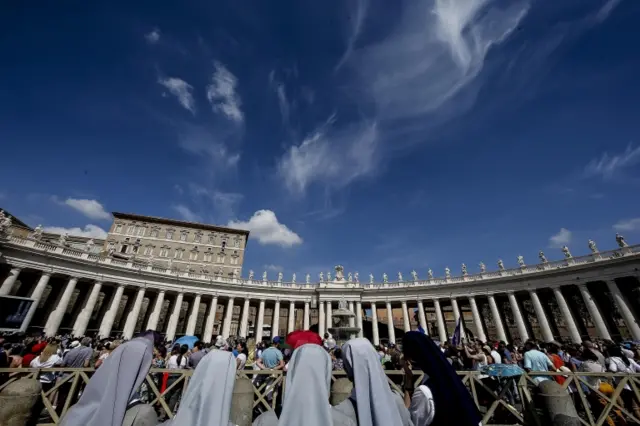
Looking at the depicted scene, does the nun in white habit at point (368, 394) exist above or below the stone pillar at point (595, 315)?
below

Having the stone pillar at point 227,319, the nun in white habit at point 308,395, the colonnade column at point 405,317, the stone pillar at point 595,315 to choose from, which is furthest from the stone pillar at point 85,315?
the stone pillar at point 595,315

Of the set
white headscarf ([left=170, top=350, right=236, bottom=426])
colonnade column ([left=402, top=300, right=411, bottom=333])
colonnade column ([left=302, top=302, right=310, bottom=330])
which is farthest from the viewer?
colonnade column ([left=302, top=302, right=310, bottom=330])

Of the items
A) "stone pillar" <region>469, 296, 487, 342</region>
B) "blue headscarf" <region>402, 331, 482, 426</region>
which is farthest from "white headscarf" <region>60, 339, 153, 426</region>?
"stone pillar" <region>469, 296, 487, 342</region>

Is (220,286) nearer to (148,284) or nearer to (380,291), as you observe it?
(148,284)

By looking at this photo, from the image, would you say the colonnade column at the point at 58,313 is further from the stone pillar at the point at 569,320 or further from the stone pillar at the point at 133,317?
the stone pillar at the point at 569,320

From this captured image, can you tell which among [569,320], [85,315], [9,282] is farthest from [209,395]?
[569,320]

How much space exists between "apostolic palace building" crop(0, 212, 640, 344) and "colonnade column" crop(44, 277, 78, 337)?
9cm

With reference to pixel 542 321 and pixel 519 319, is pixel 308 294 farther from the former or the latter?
pixel 542 321

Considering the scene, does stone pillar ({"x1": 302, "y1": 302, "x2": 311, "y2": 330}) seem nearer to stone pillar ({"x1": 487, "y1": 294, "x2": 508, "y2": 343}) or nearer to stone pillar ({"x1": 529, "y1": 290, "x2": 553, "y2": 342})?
stone pillar ({"x1": 487, "y1": 294, "x2": 508, "y2": 343})

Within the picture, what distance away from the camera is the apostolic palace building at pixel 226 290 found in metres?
27.1

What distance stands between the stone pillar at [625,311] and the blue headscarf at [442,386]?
124 ft

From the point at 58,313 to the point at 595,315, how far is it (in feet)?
186

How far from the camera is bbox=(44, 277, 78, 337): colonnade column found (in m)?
25.6

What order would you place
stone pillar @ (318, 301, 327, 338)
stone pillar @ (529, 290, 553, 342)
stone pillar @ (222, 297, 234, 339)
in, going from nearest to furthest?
stone pillar @ (529, 290, 553, 342), stone pillar @ (222, 297, 234, 339), stone pillar @ (318, 301, 327, 338)
